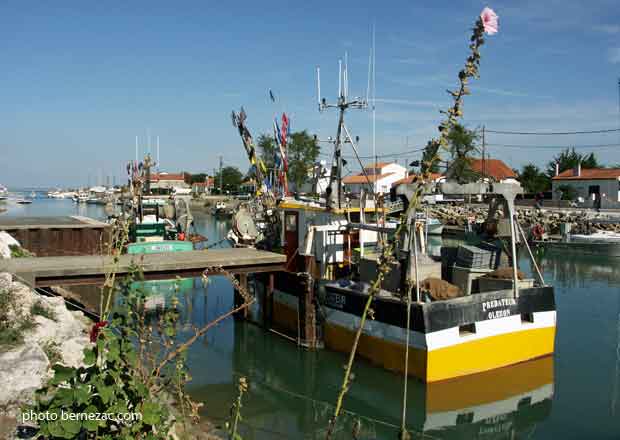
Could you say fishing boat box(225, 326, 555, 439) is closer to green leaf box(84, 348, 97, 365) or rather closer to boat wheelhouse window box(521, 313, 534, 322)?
boat wheelhouse window box(521, 313, 534, 322)

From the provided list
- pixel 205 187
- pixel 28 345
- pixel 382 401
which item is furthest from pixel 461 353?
pixel 205 187

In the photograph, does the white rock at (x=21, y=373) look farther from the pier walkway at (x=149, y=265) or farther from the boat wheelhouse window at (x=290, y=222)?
the boat wheelhouse window at (x=290, y=222)

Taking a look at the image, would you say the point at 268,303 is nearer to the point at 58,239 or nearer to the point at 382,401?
the point at 382,401

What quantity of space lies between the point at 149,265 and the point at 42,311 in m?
2.94

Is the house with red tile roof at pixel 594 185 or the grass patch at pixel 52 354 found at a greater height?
the house with red tile roof at pixel 594 185

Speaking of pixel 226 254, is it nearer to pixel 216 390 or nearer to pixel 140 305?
pixel 216 390

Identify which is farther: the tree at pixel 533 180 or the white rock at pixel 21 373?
the tree at pixel 533 180

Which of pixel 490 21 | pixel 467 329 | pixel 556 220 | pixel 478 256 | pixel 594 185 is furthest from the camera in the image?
pixel 594 185

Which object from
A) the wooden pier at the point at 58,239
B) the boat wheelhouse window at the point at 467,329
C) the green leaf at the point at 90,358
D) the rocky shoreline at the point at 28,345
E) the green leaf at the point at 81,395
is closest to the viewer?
the green leaf at the point at 81,395

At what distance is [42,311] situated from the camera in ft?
35.2

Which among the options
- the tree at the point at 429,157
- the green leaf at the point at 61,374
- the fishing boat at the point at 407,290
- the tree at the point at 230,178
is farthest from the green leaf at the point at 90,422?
the tree at the point at 230,178

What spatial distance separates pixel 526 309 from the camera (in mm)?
13148

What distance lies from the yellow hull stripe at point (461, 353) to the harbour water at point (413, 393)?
26cm

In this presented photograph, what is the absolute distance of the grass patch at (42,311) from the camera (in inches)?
416
